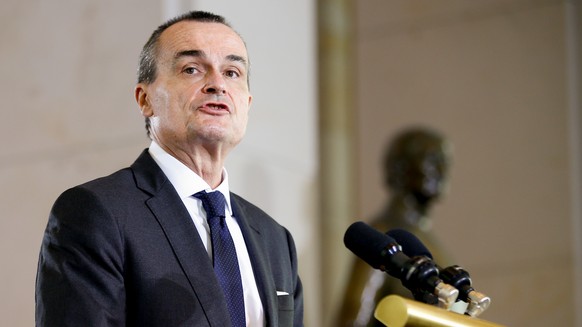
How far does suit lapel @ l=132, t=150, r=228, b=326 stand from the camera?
9.57 feet

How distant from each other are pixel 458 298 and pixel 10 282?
3.12 m

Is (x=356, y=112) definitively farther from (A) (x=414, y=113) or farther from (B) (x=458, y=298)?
(B) (x=458, y=298)

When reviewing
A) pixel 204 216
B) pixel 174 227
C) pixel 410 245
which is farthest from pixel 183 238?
pixel 410 245

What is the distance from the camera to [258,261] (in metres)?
3.19

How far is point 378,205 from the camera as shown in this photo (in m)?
8.08

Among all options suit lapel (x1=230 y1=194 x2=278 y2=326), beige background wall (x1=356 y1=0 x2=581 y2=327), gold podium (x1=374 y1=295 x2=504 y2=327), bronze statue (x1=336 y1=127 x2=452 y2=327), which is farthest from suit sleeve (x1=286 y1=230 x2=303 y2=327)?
beige background wall (x1=356 y1=0 x2=581 y2=327)

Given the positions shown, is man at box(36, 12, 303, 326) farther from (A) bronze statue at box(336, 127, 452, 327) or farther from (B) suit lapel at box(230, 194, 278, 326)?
(A) bronze statue at box(336, 127, 452, 327)

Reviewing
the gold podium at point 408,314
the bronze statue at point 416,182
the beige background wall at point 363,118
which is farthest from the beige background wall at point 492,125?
the gold podium at point 408,314

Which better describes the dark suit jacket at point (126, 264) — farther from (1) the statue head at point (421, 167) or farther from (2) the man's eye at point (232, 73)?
(1) the statue head at point (421, 167)

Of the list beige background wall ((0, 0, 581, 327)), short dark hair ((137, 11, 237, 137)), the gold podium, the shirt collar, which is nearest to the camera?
the gold podium

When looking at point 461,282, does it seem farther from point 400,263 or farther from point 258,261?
point 258,261

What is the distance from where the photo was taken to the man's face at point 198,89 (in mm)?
3262

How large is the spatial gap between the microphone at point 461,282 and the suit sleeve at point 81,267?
0.71m

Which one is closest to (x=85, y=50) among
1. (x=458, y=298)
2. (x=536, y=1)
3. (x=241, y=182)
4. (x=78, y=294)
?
(x=241, y=182)
